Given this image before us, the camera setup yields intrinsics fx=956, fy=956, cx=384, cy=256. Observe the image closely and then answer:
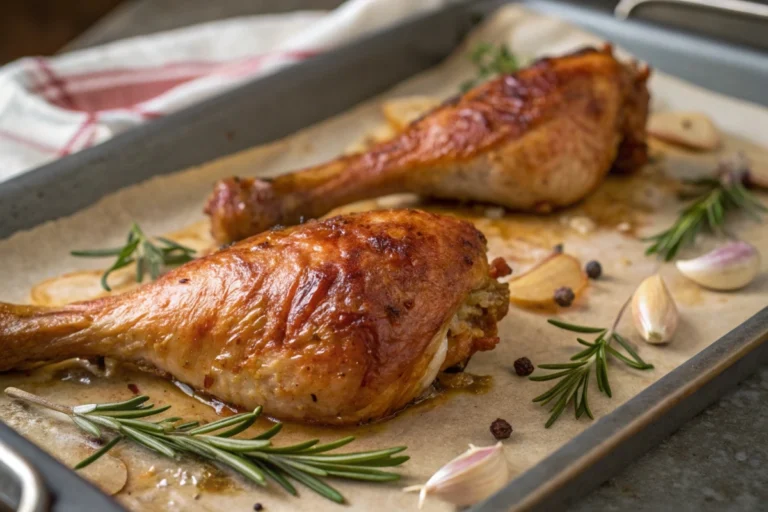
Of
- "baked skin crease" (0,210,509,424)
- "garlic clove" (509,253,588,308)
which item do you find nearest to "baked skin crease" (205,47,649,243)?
"garlic clove" (509,253,588,308)

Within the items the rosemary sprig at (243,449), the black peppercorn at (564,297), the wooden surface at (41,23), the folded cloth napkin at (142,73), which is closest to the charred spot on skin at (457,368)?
the rosemary sprig at (243,449)

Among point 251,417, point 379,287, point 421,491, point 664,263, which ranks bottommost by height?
point 664,263

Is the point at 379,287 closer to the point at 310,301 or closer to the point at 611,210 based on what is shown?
the point at 310,301

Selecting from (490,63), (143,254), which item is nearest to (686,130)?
(490,63)

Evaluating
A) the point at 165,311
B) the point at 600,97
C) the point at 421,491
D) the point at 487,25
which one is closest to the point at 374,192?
the point at 600,97

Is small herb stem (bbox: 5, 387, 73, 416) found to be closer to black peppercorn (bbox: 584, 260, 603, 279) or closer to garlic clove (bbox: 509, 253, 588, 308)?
garlic clove (bbox: 509, 253, 588, 308)

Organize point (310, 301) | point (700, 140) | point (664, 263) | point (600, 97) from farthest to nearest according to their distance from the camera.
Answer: point (700, 140) < point (600, 97) < point (664, 263) < point (310, 301)

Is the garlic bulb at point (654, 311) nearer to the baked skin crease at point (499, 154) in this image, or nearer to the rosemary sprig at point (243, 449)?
the baked skin crease at point (499, 154)
